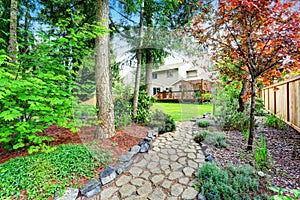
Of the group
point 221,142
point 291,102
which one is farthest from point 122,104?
point 291,102

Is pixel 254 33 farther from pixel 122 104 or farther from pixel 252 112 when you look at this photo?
pixel 122 104

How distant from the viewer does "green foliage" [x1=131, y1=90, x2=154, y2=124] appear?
4.85m

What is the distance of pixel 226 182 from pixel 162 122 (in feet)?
9.40

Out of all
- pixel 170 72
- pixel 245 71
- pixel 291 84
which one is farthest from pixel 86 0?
pixel 291 84

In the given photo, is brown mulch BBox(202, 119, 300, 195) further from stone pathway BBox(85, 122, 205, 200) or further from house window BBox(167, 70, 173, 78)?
house window BBox(167, 70, 173, 78)

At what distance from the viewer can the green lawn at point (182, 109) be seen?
5.28 metres

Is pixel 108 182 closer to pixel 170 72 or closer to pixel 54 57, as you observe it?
pixel 54 57

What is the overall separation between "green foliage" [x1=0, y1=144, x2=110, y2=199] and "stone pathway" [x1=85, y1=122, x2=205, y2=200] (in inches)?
17.2

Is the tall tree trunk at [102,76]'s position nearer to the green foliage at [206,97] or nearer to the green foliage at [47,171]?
the green foliage at [47,171]

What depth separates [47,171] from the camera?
2.00 m

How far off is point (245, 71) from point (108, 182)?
327 cm

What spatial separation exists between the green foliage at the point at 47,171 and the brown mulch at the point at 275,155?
2.19 meters

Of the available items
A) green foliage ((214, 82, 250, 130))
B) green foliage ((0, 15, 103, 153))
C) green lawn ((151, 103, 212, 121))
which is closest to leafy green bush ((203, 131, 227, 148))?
green foliage ((214, 82, 250, 130))

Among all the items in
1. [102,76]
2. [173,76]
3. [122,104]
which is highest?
[173,76]
